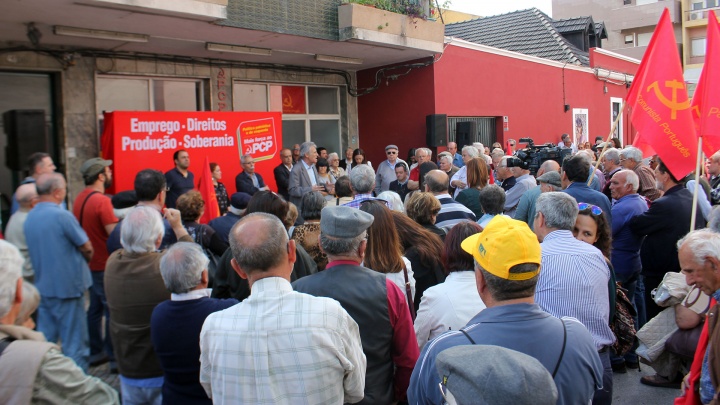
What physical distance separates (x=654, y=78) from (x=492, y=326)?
476 centimetres

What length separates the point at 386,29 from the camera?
35.0 ft

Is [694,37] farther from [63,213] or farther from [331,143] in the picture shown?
[63,213]

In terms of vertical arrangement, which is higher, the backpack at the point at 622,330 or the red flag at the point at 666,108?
the red flag at the point at 666,108

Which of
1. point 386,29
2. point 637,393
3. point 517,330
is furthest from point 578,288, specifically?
point 386,29

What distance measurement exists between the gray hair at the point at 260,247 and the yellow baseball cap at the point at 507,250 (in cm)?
80

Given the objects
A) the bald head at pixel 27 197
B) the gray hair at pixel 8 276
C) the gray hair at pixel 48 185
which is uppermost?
the gray hair at pixel 48 185

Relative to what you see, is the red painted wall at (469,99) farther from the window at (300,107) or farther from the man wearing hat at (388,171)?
the man wearing hat at (388,171)

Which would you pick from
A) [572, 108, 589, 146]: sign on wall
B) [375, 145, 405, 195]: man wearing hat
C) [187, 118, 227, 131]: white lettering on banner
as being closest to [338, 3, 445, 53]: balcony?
[375, 145, 405, 195]: man wearing hat

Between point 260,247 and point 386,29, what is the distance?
897 centimetres

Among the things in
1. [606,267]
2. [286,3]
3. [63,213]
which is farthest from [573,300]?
[286,3]

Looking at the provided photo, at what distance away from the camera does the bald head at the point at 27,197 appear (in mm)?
5158

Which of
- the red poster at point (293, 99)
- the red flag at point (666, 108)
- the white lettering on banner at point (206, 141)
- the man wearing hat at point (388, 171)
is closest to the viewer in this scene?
the red flag at point (666, 108)

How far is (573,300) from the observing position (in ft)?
10.9

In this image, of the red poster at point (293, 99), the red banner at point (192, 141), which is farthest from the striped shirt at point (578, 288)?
the red poster at point (293, 99)
